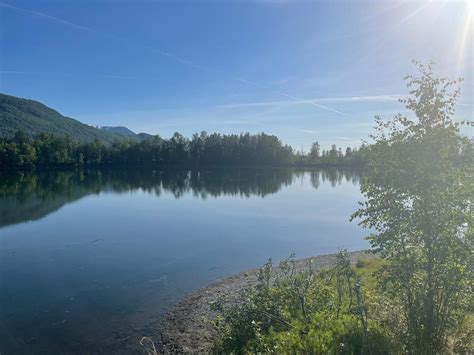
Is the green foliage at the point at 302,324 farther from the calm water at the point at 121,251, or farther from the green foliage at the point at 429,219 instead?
the calm water at the point at 121,251

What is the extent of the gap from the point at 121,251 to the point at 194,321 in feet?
41.3

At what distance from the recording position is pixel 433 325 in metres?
7.29

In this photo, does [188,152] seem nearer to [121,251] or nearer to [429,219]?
[121,251]

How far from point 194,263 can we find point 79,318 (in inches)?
359

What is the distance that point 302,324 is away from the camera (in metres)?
10.1

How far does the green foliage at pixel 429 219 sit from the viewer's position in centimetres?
705

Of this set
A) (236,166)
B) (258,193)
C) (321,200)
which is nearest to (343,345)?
(321,200)

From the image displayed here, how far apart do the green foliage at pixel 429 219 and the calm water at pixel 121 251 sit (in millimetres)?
10392

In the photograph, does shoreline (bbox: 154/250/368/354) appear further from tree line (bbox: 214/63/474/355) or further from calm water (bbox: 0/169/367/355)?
tree line (bbox: 214/63/474/355)

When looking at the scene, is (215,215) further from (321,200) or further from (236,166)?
(236,166)

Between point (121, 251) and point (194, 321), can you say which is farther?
point (121, 251)

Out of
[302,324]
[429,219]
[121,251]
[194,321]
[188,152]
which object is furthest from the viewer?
[188,152]

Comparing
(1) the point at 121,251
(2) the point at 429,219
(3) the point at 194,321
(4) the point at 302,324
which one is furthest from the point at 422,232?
(1) the point at 121,251

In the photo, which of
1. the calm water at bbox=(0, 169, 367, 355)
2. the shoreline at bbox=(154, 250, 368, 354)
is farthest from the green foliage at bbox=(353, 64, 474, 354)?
the calm water at bbox=(0, 169, 367, 355)
